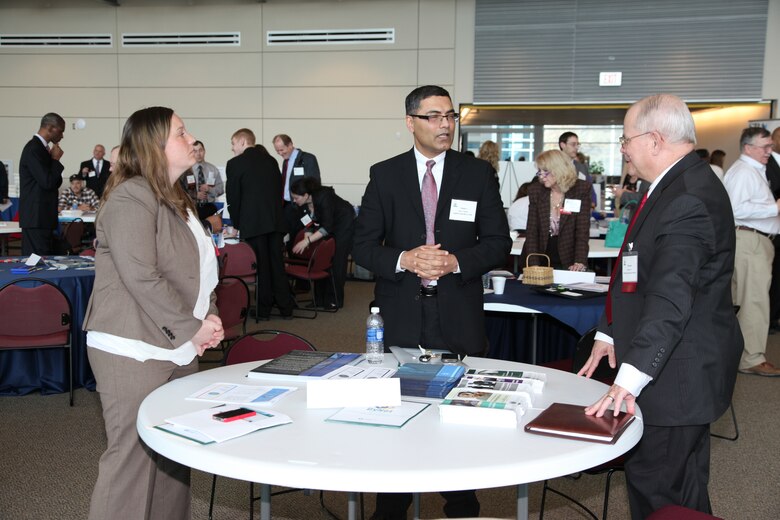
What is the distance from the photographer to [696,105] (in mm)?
10398

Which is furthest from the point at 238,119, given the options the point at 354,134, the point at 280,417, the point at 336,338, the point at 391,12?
the point at 280,417

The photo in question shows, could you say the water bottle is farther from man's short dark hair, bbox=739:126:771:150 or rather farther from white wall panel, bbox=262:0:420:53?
white wall panel, bbox=262:0:420:53

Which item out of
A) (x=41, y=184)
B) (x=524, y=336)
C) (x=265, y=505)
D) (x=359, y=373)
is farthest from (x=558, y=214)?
(x=41, y=184)

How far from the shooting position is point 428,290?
100 inches

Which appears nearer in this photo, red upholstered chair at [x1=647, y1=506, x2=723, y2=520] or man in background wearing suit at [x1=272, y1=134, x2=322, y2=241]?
red upholstered chair at [x1=647, y1=506, x2=723, y2=520]

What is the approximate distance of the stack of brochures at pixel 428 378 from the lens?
6.10 feet

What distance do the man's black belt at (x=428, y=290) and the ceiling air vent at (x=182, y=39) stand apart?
9677mm

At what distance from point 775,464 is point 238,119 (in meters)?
9.56

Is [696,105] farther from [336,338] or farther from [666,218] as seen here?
[666,218]

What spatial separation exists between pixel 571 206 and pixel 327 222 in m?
3.20

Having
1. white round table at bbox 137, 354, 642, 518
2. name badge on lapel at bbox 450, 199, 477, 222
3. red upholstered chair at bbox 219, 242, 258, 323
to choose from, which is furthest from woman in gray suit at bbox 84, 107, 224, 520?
red upholstered chair at bbox 219, 242, 258, 323

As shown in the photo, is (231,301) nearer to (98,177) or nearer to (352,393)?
(352,393)

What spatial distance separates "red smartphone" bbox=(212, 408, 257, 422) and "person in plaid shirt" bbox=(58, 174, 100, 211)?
7502 millimetres

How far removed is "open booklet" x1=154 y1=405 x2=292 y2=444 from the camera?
1.52 m
